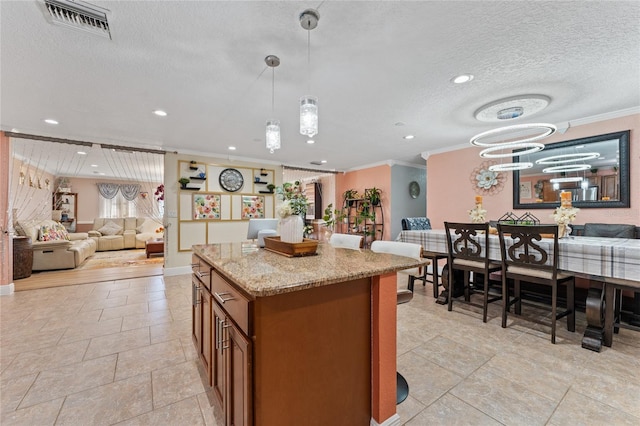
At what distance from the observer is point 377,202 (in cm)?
655

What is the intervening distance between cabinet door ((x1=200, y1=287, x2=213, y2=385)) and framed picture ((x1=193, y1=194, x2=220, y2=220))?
3861 millimetres

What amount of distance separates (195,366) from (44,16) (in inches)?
100

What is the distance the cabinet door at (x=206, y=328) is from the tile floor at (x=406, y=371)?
0.19 m

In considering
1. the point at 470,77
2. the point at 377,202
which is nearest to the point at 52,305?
the point at 470,77

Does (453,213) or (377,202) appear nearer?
(453,213)

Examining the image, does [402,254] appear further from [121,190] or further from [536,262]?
[121,190]

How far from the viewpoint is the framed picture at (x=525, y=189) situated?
400 cm

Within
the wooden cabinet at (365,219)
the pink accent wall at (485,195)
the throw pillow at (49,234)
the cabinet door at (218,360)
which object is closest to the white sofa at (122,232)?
the throw pillow at (49,234)

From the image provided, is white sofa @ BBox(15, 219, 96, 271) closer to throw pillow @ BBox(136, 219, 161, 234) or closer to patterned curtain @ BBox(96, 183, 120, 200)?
throw pillow @ BBox(136, 219, 161, 234)

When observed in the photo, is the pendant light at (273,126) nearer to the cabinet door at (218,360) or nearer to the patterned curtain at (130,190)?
the cabinet door at (218,360)

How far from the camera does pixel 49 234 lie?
5.51 meters

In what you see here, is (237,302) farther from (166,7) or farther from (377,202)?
(377,202)

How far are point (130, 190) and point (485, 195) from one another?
1022 cm

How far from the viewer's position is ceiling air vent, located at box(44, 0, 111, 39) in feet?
5.07
